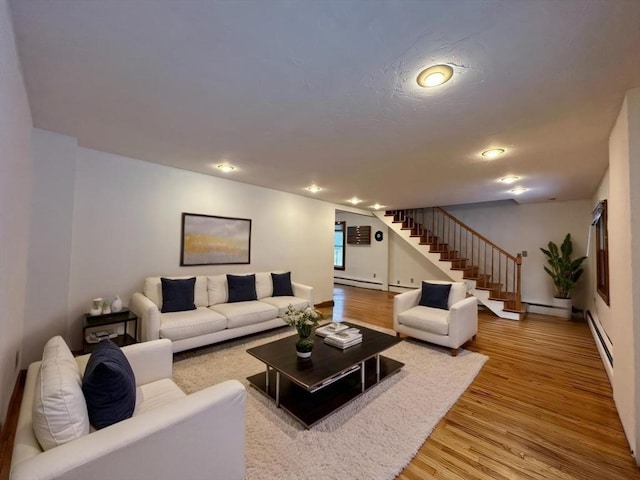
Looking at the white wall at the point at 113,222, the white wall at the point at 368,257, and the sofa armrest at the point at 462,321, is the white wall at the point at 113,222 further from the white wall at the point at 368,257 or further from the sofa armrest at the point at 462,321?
the white wall at the point at 368,257

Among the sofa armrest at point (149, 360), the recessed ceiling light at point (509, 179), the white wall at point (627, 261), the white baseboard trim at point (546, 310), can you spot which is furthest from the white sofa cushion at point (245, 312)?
the white baseboard trim at point (546, 310)

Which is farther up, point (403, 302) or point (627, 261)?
point (627, 261)

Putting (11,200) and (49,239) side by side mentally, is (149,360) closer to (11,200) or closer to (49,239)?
(11,200)

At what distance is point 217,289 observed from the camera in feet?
12.7

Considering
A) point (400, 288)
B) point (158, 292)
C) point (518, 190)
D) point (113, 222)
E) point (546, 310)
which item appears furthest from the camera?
point (400, 288)

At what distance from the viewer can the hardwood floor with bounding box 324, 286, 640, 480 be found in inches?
65.5

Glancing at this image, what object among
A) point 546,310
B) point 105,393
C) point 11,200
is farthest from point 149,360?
point 546,310

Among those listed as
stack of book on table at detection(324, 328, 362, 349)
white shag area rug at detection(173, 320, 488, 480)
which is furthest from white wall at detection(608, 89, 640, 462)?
stack of book on table at detection(324, 328, 362, 349)

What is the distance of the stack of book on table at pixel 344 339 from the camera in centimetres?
264

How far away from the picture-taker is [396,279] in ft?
25.7

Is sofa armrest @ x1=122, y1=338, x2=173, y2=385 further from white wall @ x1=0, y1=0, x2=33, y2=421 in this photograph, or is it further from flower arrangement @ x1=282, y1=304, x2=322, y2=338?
flower arrangement @ x1=282, y1=304, x2=322, y2=338

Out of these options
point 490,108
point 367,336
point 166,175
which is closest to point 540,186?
point 490,108

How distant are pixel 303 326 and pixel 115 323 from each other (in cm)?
230

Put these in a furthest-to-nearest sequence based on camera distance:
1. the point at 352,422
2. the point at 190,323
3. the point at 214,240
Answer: the point at 214,240 → the point at 190,323 → the point at 352,422
